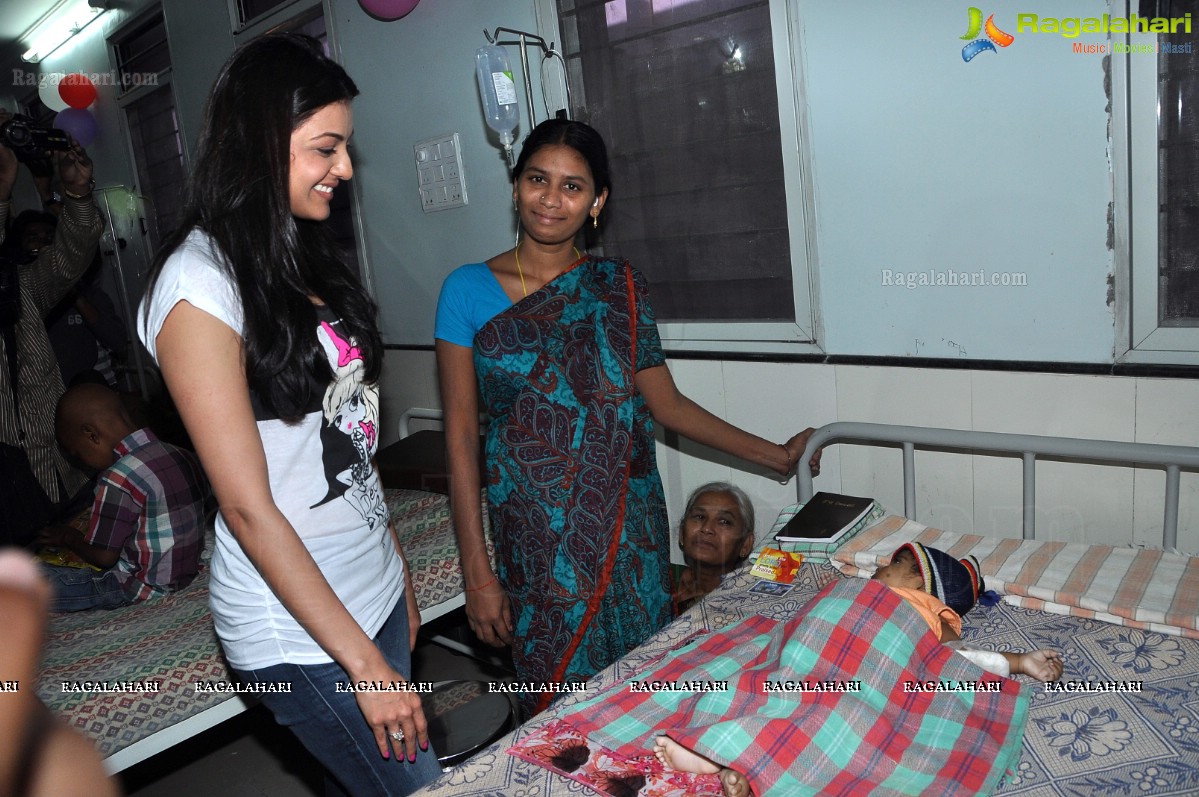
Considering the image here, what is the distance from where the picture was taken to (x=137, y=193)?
5570 mm

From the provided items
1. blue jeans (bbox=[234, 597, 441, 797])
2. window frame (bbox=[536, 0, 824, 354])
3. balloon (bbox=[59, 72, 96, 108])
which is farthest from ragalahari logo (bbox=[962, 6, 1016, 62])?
balloon (bbox=[59, 72, 96, 108])

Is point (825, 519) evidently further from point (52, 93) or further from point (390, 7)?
point (52, 93)

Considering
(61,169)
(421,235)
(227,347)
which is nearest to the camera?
(227,347)

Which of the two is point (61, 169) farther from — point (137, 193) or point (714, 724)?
point (714, 724)

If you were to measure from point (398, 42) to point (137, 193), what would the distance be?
3.11 m

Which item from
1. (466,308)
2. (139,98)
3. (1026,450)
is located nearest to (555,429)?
(466,308)

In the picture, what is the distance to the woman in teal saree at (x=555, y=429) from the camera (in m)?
1.98

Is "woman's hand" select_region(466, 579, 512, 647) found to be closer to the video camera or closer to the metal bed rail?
the metal bed rail

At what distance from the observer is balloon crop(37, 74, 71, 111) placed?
5617 mm

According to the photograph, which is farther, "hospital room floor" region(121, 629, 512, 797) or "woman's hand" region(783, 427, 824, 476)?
"hospital room floor" region(121, 629, 512, 797)

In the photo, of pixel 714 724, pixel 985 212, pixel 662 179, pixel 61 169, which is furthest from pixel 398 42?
pixel 714 724

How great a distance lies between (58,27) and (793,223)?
5738 millimetres

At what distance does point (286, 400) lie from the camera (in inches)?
50.0

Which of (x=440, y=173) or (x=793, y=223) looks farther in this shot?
(x=440, y=173)
